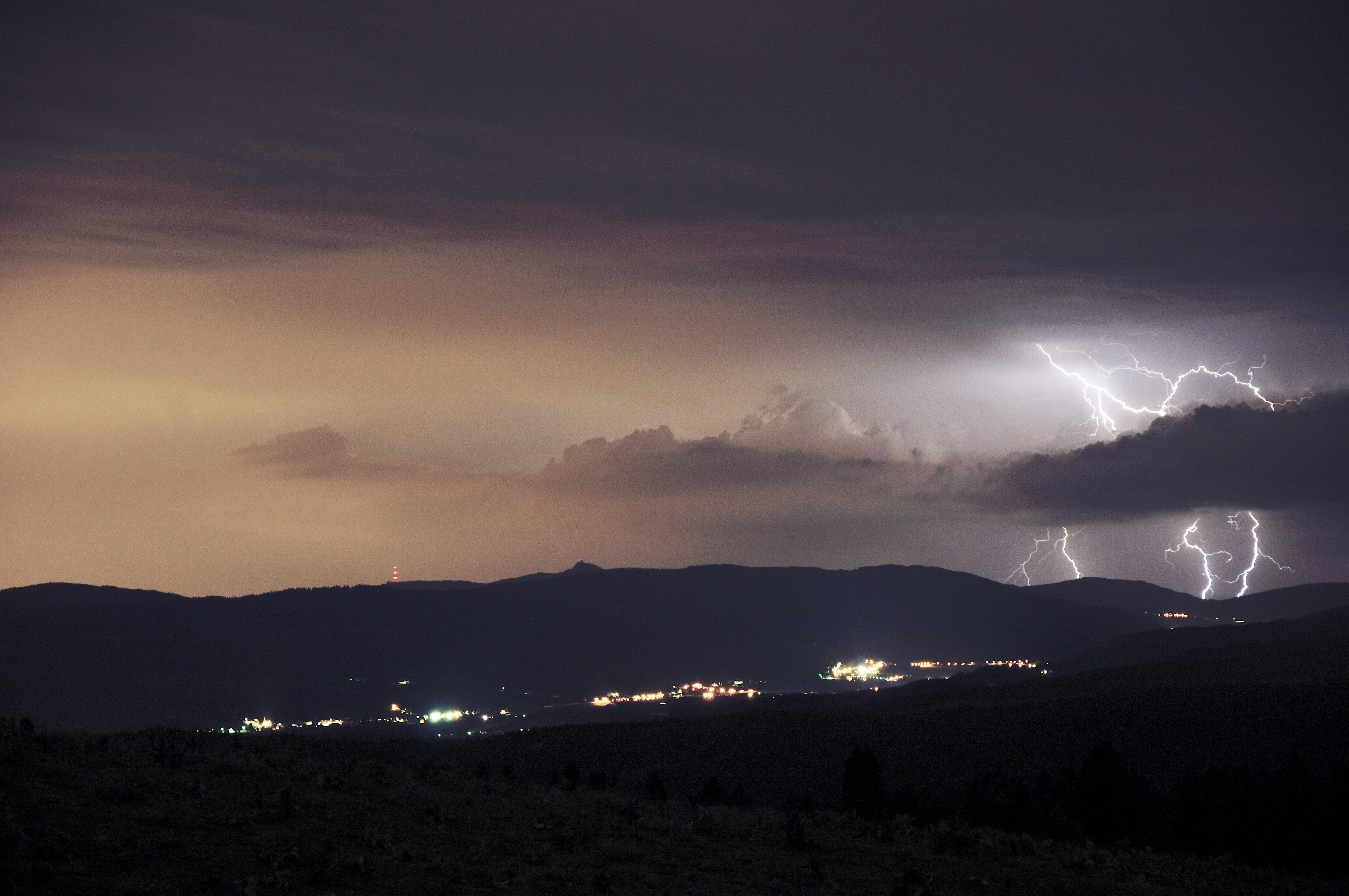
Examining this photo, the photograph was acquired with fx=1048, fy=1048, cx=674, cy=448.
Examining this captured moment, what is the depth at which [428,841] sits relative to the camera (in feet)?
67.7

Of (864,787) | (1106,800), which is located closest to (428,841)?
(864,787)

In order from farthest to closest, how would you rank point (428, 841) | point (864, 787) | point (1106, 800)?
point (864, 787) → point (1106, 800) → point (428, 841)

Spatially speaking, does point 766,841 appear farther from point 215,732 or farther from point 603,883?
point 215,732

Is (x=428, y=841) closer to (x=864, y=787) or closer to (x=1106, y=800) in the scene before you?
(x=864, y=787)

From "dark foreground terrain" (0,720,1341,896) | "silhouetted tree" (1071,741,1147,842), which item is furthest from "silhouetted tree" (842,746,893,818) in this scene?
"dark foreground terrain" (0,720,1341,896)

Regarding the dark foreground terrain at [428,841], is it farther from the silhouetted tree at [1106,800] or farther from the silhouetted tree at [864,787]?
the silhouetted tree at [864,787]

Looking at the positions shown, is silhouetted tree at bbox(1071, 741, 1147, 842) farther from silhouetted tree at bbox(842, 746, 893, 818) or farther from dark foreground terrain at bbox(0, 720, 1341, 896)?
dark foreground terrain at bbox(0, 720, 1341, 896)

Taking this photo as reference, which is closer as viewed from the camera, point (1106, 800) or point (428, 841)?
point (428, 841)

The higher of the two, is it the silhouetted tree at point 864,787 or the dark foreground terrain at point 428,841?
the dark foreground terrain at point 428,841

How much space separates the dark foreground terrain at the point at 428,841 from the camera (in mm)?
17094

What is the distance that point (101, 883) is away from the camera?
608 inches

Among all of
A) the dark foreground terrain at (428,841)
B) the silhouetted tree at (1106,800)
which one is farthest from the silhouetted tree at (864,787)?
the dark foreground terrain at (428,841)

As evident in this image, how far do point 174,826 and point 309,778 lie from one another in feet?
18.6

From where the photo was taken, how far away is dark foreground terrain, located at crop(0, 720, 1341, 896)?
673 inches
